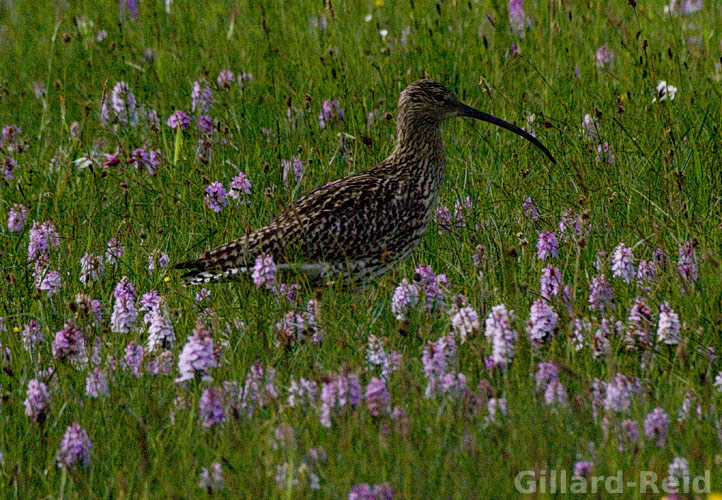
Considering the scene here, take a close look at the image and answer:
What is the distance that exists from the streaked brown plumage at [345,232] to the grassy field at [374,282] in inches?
5.4

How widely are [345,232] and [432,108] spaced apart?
1.22 m

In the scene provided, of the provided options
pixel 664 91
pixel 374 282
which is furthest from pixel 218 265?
pixel 664 91

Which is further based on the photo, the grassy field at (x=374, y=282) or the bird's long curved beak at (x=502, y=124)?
the bird's long curved beak at (x=502, y=124)

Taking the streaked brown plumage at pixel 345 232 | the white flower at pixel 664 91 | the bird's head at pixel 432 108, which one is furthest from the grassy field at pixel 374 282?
the bird's head at pixel 432 108

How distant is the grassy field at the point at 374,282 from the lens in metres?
3.53

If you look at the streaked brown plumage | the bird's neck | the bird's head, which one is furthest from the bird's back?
the bird's head

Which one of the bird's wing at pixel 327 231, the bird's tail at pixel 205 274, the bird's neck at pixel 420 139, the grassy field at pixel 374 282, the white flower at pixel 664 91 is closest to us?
the grassy field at pixel 374 282

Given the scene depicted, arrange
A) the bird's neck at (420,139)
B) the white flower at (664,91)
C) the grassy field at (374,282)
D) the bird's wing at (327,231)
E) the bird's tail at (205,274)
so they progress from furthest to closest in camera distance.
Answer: the white flower at (664,91) → the bird's neck at (420,139) → the bird's wing at (327,231) → the bird's tail at (205,274) → the grassy field at (374,282)

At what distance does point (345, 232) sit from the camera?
5.70m

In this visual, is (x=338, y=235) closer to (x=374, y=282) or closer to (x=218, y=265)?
(x=374, y=282)

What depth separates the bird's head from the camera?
21.2ft

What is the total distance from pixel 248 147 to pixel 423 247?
5.62 ft

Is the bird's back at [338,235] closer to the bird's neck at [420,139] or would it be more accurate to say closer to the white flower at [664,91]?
the bird's neck at [420,139]

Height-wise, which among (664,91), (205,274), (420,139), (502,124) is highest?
(664,91)
